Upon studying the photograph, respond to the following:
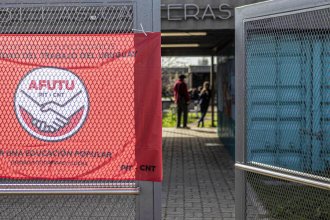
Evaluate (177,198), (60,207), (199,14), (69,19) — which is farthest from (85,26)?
(199,14)

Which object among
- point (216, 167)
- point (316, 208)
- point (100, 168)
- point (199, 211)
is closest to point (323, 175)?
point (316, 208)

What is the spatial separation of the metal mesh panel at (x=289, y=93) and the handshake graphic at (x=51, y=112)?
1.17 meters

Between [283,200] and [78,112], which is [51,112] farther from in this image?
[283,200]

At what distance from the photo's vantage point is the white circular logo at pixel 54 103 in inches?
150

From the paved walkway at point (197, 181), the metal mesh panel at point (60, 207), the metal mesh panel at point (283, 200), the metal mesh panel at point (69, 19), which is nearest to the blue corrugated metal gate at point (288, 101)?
the metal mesh panel at point (283, 200)

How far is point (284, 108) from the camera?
4082 mm

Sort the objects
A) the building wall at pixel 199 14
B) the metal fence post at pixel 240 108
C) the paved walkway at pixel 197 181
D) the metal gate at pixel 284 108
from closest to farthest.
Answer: the metal gate at pixel 284 108
the metal fence post at pixel 240 108
the paved walkway at pixel 197 181
the building wall at pixel 199 14

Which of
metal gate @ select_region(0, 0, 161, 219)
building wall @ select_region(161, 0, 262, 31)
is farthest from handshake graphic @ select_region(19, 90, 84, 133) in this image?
building wall @ select_region(161, 0, 262, 31)

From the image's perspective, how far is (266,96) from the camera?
13.2ft

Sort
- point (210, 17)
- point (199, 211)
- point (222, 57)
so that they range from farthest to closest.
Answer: point (222, 57), point (210, 17), point (199, 211)

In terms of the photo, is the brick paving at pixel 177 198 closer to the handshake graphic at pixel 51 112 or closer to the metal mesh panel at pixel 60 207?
the metal mesh panel at pixel 60 207

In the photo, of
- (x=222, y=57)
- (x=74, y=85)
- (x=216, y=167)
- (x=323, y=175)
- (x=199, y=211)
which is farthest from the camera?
(x=222, y=57)

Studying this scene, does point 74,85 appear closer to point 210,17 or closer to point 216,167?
point 210,17

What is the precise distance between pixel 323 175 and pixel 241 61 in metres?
0.94
